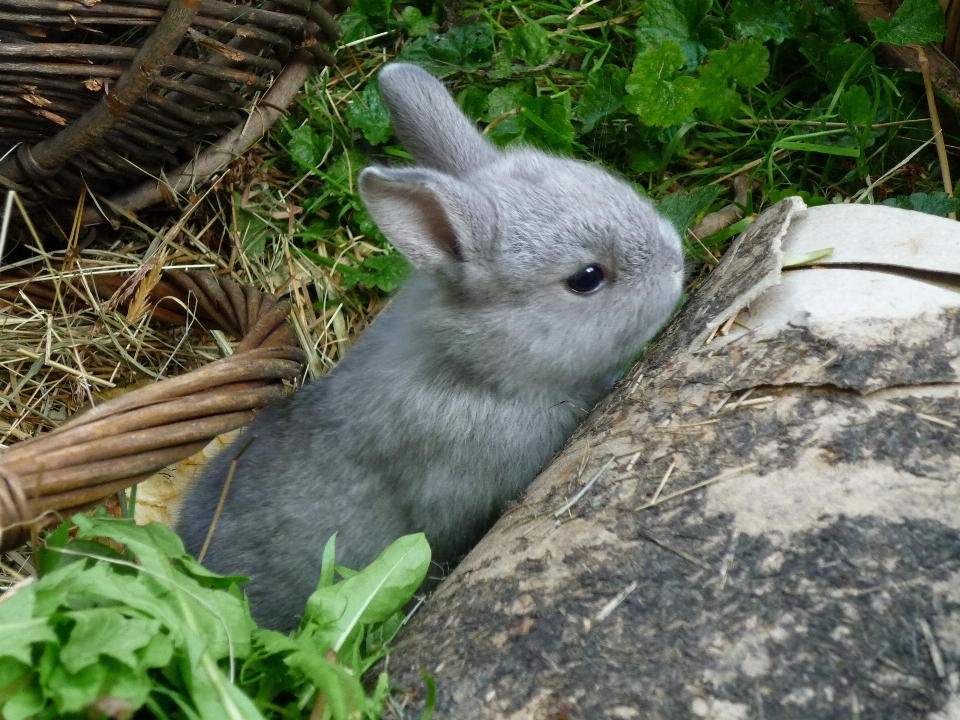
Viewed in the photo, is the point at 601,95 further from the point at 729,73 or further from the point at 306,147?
the point at 306,147

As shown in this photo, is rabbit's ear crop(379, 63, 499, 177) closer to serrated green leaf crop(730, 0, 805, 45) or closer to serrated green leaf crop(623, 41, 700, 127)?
serrated green leaf crop(623, 41, 700, 127)

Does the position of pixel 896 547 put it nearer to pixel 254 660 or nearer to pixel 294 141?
pixel 254 660

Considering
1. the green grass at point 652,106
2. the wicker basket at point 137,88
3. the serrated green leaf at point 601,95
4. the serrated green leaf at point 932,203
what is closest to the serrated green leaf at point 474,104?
the green grass at point 652,106

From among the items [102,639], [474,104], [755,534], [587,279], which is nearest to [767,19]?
[474,104]

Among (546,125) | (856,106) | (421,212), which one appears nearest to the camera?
(421,212)

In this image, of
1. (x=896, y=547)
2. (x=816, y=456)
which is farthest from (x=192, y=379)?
(x=896, y=547)

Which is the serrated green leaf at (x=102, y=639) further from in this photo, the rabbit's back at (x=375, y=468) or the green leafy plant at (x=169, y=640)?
the rabbit's back at (x=375, y=468)
